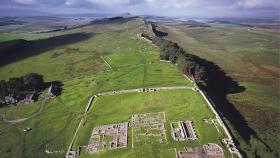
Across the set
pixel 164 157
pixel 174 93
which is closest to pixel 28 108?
pixel 174 93

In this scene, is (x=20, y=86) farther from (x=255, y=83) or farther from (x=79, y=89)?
(x=255, y=83)

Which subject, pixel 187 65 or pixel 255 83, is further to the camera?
pixel 255 83

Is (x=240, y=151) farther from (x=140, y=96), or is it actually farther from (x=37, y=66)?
(x=37, y=66)

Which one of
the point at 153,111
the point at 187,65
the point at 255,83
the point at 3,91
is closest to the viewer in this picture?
the point at 153,111

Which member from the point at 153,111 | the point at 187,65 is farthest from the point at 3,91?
the point at 187,65

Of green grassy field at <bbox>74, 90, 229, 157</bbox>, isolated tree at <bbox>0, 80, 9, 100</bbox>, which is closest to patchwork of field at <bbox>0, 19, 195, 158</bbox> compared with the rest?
green grassy field at <bbox>74, 90, 229, 157</bbox>

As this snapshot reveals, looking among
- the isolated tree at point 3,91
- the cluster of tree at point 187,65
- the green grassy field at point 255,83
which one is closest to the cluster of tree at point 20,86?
the isolated tree at point 3,91

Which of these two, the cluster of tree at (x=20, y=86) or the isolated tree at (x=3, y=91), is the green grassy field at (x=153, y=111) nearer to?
the cluster of tree at (x=20, y=86)
